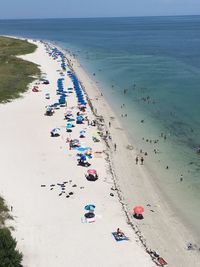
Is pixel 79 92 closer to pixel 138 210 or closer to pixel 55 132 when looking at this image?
pixel 55 132

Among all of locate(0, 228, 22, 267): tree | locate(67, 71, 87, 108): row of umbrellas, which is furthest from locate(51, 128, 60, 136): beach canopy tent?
locate(0, 228, 22, 267): tree

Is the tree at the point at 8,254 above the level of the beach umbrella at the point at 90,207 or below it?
above

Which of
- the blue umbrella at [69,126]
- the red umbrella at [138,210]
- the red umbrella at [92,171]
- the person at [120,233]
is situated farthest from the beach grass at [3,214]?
the blue umbrella at [69,126]

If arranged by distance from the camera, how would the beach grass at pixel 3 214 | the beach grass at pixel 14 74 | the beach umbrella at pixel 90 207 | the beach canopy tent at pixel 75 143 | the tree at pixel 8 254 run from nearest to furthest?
the tree at pixel 8 254 → the beach grass at pixel 3 214 → the beach umbrella at pixel 90 207 → the beach canopy tent at pixel 75 143 → the beach grass at pixel 14 74

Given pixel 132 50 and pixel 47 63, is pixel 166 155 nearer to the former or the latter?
pixel 47 63

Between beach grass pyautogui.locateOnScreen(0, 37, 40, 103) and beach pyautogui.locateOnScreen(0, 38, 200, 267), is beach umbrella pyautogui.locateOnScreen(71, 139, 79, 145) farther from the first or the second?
beach grass pyautogui.locateOnScreen(0, 37, 40, 103)

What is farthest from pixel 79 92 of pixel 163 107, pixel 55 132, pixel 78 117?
pixel 55 132

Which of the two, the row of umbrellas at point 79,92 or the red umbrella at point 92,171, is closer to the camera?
the red umbrella at point 92,171

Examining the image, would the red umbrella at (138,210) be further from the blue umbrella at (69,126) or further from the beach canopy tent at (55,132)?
the blue umbrella at (69,126)
